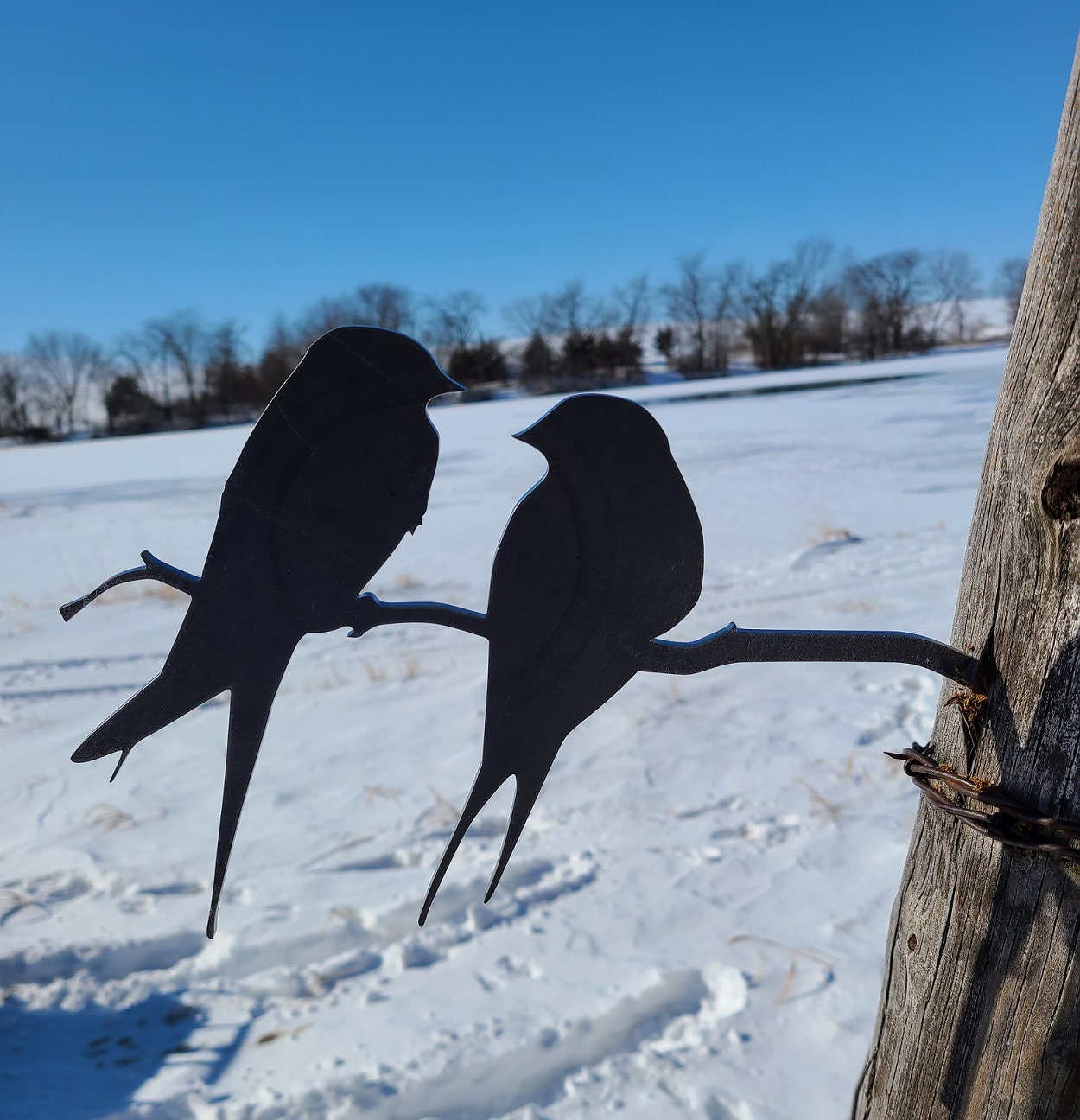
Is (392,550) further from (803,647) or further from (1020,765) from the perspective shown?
(1020,765)

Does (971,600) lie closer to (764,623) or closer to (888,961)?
(888,961)

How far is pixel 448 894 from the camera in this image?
2551 millimetres

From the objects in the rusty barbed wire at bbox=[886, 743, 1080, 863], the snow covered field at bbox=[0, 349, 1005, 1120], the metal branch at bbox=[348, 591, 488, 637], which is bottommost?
the snow covered field at bbox=[0, 349, 1005, 1120]

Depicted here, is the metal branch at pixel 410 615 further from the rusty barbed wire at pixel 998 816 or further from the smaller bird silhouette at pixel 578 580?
the rusty barbed wire at pixel 998 816

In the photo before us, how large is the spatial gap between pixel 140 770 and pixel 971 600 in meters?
3.45

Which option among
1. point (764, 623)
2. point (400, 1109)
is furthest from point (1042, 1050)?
point (764, 623)

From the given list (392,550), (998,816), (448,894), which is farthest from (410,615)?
(448,894)

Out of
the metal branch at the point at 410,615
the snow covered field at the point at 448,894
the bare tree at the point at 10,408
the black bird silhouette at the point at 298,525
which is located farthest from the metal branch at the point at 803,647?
the bare tree at the point at 10,408

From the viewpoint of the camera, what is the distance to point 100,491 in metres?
12.7

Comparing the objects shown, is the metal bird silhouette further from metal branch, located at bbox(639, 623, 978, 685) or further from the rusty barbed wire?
the rusty barbed wire

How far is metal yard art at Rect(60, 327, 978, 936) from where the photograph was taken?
95 cm

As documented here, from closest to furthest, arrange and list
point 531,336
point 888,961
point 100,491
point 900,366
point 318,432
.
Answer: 1. point 318,432
2. point 888,961
3. point 100,491
4. point 900,366
5. point 531,336

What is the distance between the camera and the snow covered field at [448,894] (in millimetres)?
1939

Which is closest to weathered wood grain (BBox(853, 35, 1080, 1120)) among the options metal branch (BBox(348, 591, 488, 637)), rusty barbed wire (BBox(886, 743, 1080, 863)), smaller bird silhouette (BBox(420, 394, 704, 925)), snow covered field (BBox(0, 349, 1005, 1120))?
rusty barbed wire (BBox(886, 743, 1080, 863))
